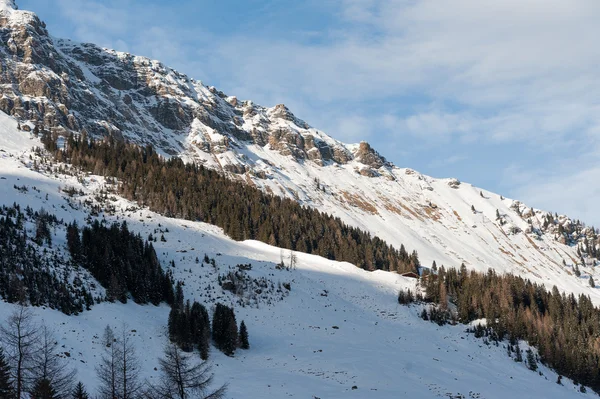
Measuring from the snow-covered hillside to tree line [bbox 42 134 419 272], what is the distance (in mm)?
11801

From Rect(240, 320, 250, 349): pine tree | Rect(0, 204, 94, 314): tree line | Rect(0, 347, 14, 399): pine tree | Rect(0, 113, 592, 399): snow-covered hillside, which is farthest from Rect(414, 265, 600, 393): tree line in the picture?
Rect(0, 347, 14, 399): pine tree

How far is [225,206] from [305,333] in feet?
218

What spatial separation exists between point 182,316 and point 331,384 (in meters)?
15.1

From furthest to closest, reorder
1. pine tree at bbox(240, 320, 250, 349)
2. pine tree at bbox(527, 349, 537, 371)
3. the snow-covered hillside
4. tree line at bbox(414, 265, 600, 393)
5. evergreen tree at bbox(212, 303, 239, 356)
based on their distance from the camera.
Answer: tree line at bbox(414, 265, 600, 393), pine tree at bbox(527, 349, 537, 371), pine tree at bbox(240, 320, 250, 349), evergreen tree at bbox(212, 303, 239, 356), the snow-covered hillside

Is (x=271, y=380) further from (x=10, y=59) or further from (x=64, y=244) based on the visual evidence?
(x=10, y=59)

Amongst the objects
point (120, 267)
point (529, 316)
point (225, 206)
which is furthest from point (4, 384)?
point (225, 206)

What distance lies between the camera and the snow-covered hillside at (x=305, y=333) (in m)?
35.6

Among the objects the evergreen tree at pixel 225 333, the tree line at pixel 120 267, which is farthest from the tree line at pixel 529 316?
the tree line at pixel 120 267

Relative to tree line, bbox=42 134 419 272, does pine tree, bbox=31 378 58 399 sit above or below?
below

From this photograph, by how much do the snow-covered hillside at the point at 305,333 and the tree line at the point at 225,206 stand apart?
1180 centimetres

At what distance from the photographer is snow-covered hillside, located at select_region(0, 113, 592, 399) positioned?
35.6m

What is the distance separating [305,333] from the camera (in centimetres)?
5247

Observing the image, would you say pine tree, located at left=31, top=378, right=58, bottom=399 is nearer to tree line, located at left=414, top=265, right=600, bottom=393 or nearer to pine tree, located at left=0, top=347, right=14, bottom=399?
pine tree, located at left=0, top=347, right=14, bottom=399

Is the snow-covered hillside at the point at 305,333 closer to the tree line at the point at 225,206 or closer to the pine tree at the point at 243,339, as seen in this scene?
the pine tree at the point at 243,339
